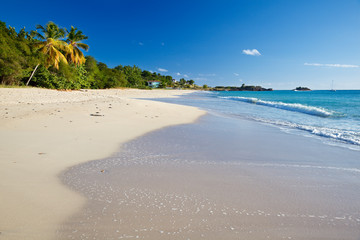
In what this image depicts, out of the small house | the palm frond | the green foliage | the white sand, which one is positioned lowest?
the white sand

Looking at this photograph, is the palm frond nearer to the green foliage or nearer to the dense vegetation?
the dense vegetation

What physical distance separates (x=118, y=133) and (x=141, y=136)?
0.76m

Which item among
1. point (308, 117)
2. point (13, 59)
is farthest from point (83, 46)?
point (308, 117)

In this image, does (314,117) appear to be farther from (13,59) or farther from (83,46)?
(83,46)

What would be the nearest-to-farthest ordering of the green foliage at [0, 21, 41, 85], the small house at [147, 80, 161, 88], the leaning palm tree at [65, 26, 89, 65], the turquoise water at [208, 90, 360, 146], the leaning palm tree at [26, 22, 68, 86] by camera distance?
the turquoise water at [208, 90, 360, 146]
the green foliage at [0, 21, 41, 85]
the leaning palm tree at [26, 22, 68, 86]
the leaning palm tree at [65, 26, 89, 65]
the small house at [147, 80, 161, 88]

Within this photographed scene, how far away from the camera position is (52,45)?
25891mm

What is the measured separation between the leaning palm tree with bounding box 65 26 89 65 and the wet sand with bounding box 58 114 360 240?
3220 centimetres

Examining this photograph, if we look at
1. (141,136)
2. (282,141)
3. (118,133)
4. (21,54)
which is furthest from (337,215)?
(21,54)

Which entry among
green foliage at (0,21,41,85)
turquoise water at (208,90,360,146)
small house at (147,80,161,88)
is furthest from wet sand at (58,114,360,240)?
small house at (147,80,161,88)

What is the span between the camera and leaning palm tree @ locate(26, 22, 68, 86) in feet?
81.9

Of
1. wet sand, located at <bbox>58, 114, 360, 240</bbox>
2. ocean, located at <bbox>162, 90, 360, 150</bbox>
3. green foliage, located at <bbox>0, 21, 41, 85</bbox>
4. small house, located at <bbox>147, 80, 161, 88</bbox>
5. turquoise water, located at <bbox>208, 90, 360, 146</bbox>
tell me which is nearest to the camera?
wet sand, located at <bbox>58, 114, 360, 240</bbox>

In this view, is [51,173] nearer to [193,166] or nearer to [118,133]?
[193,166]

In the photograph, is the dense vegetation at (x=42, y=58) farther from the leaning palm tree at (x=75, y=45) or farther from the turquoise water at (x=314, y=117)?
the turquoise water at (x=314, y=117)

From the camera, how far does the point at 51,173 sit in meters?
3.01
